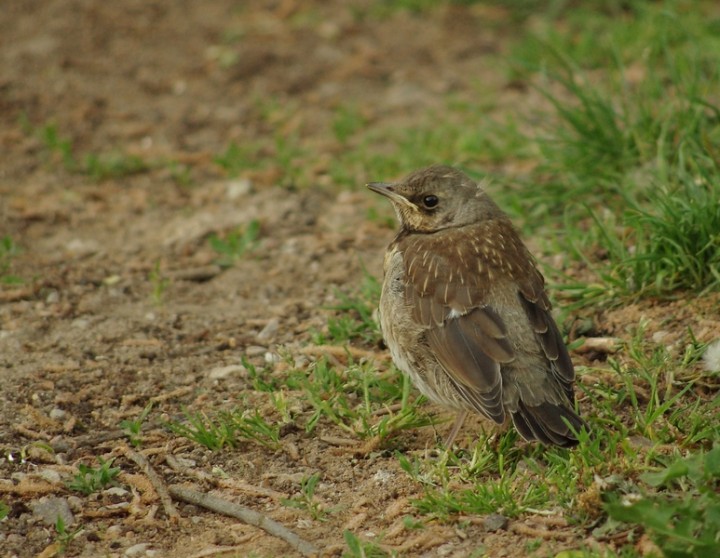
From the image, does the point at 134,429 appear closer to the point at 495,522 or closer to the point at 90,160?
the point at 495,522

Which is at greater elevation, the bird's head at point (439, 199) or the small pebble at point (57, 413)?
the bird's head at point (439, 199)

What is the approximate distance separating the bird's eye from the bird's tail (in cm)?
159

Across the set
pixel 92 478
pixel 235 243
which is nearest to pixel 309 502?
pixel 92 478

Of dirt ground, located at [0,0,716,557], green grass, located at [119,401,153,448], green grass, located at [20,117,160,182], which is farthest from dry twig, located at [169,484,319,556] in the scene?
green grass, located at [20,117,160,182]

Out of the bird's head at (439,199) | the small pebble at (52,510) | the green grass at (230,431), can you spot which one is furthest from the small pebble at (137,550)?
the bird's head at (439,199)

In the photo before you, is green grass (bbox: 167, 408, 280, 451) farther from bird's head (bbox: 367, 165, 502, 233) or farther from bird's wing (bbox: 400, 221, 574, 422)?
bird's head (bbox: 367, 165, 502, 233)

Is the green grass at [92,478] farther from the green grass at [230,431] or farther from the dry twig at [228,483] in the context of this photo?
the green grass at [230,431]

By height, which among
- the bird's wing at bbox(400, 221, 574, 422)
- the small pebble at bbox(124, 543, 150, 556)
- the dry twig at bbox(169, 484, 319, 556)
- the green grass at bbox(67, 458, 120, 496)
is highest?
the bird's wing at bbox(400, 221, 574, 422)

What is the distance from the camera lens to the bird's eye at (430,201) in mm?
6316

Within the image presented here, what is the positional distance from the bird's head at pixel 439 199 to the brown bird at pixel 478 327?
0.01 metres

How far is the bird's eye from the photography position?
20.7ft

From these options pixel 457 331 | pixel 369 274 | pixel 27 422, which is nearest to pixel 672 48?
pixel 369 274

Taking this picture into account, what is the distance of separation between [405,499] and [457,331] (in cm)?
91

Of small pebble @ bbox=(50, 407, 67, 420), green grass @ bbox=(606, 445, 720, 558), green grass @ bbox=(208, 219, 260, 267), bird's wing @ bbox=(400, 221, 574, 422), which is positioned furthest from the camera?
green grass @ bbox=(208, 219, 260, 267)
